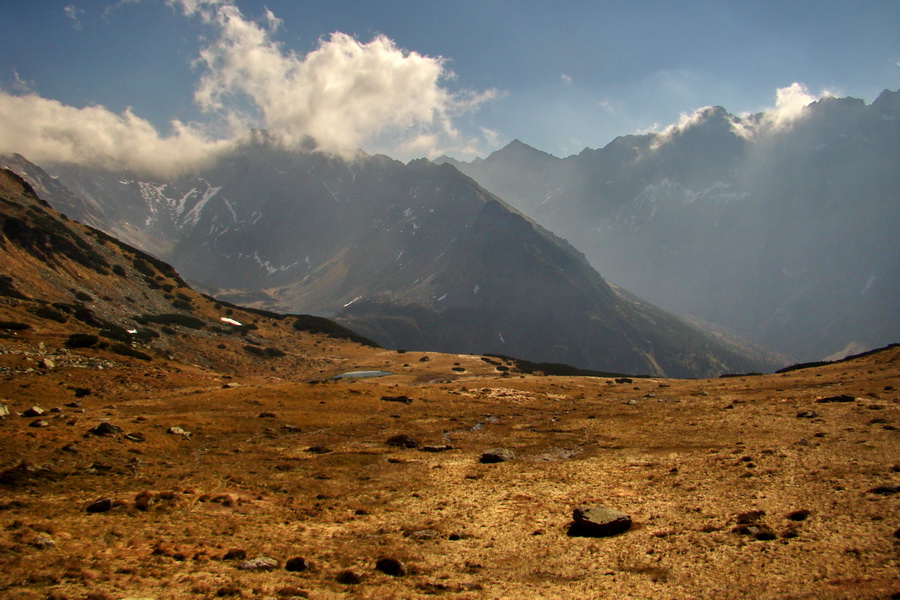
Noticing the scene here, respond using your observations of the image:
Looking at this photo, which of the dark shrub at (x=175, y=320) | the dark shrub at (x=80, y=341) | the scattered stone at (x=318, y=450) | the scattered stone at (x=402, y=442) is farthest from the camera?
the dark shrub at (x=175, y=320)

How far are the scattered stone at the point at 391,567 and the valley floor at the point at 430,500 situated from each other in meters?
0.27

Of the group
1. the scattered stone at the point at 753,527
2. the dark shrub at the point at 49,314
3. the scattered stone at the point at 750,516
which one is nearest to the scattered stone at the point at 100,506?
the scattered stone at the point at 753,527

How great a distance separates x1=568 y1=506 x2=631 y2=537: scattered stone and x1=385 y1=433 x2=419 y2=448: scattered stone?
21.8 metres

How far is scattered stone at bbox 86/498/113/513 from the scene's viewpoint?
21.9 m

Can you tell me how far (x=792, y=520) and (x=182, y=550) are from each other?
27.0 metres

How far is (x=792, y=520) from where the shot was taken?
875 inches

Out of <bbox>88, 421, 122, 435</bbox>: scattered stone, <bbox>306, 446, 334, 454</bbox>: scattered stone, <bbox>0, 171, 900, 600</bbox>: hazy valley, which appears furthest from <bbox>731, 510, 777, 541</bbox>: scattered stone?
<bbox>88, 421, 122, 435</bbox>: scattered stone

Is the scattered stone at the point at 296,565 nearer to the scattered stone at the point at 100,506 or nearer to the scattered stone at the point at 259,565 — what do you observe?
the scattered stone at the point at 259,565

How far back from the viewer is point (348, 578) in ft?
58.3

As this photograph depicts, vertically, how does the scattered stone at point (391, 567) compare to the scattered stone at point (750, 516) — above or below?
below

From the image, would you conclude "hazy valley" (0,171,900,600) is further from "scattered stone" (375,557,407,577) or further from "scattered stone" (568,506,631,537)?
"scattered stone" (568,506,631,537)

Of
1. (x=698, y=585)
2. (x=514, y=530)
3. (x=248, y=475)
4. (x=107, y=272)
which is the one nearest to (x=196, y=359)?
(x=107, y=272)

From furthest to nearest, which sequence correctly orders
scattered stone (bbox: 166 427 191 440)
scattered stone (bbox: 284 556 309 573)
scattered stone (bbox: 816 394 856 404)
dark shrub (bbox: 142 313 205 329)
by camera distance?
1. dark shrub (bbox: 142 313 205 329)
2. scattered stone (bbox: 816 394 856 404)
3. scattered stone (bbox: 166 427 191 440)
4. scattered stone (bbox: 284 556 309 573)

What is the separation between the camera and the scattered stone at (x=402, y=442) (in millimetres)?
43312
